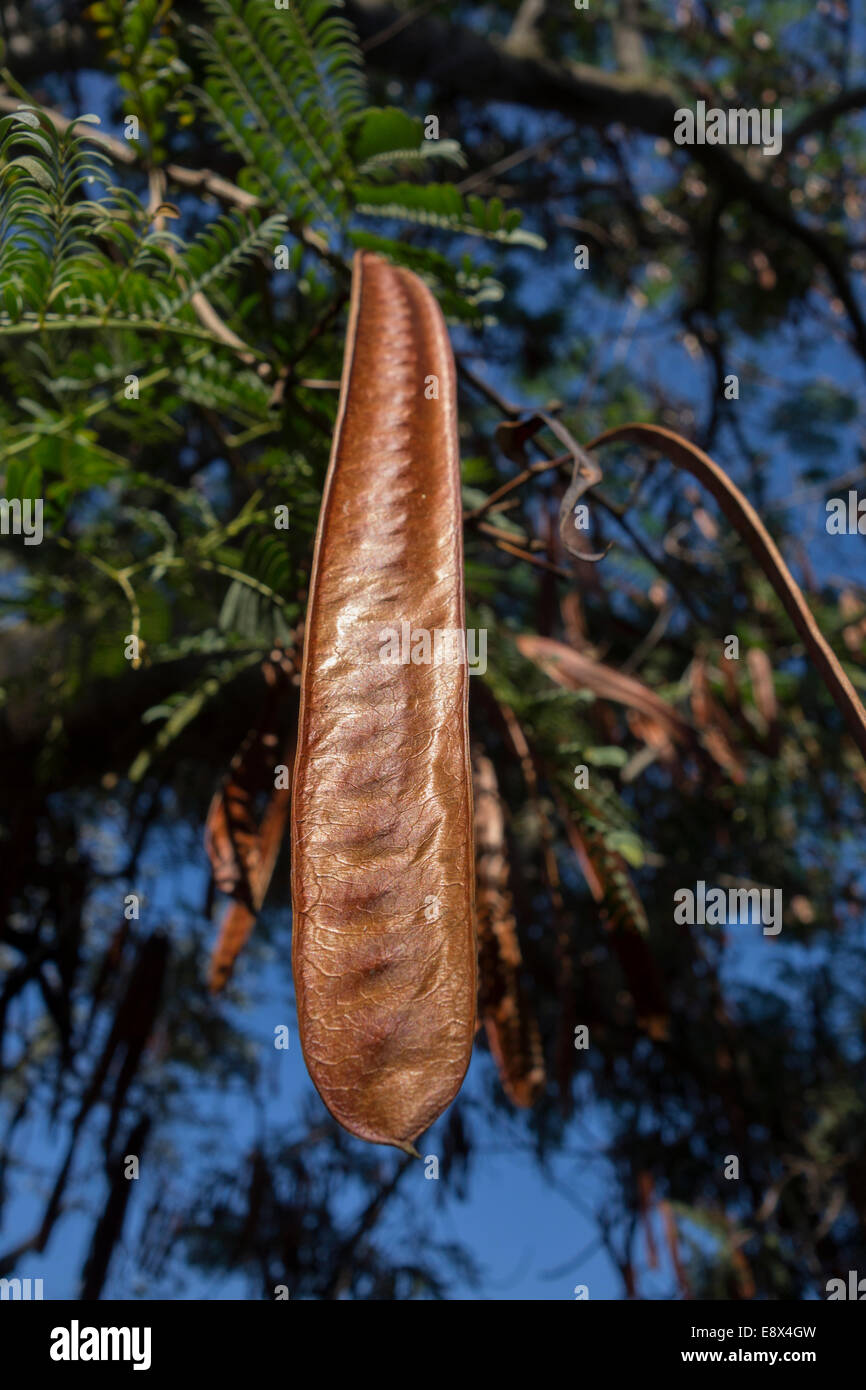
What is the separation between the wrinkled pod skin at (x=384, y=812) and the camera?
0.66 meters

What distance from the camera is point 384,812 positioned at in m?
0.73

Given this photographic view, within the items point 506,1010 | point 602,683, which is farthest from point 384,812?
point 602,683

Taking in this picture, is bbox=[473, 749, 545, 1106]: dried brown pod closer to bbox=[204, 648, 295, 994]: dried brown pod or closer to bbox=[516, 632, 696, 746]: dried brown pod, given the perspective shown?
bbox=[204, 648, 295, 994]: dried brown pod

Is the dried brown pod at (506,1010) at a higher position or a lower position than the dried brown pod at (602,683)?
lower

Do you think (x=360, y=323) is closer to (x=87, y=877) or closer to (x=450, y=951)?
(x=450, y=951)

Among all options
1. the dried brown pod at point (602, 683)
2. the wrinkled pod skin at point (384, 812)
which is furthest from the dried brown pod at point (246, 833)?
the dried brown pod at point (602, 683)

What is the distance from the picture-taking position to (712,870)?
3.66 m

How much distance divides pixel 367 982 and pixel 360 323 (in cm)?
72

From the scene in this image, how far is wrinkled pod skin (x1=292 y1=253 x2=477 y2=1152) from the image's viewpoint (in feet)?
2.16

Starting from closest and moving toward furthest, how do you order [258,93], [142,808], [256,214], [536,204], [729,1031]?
[256,214] → [258,93] → [729,1031] → [142,808] → [536,204]

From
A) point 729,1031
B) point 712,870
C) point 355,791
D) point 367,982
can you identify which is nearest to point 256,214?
point 355,791

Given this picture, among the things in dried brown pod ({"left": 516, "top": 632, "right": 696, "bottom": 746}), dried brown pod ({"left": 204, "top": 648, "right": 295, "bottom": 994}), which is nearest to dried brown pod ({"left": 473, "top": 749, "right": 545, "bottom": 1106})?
dried brown pod ({"left": 204, "top": 648, "right": 295, "bottom": 994})

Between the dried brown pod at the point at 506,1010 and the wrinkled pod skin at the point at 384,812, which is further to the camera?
the dried brown pod at the point at 506,1010

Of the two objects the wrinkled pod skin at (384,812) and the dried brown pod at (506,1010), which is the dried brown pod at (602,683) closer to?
the dried brown pod at (506,1010)
